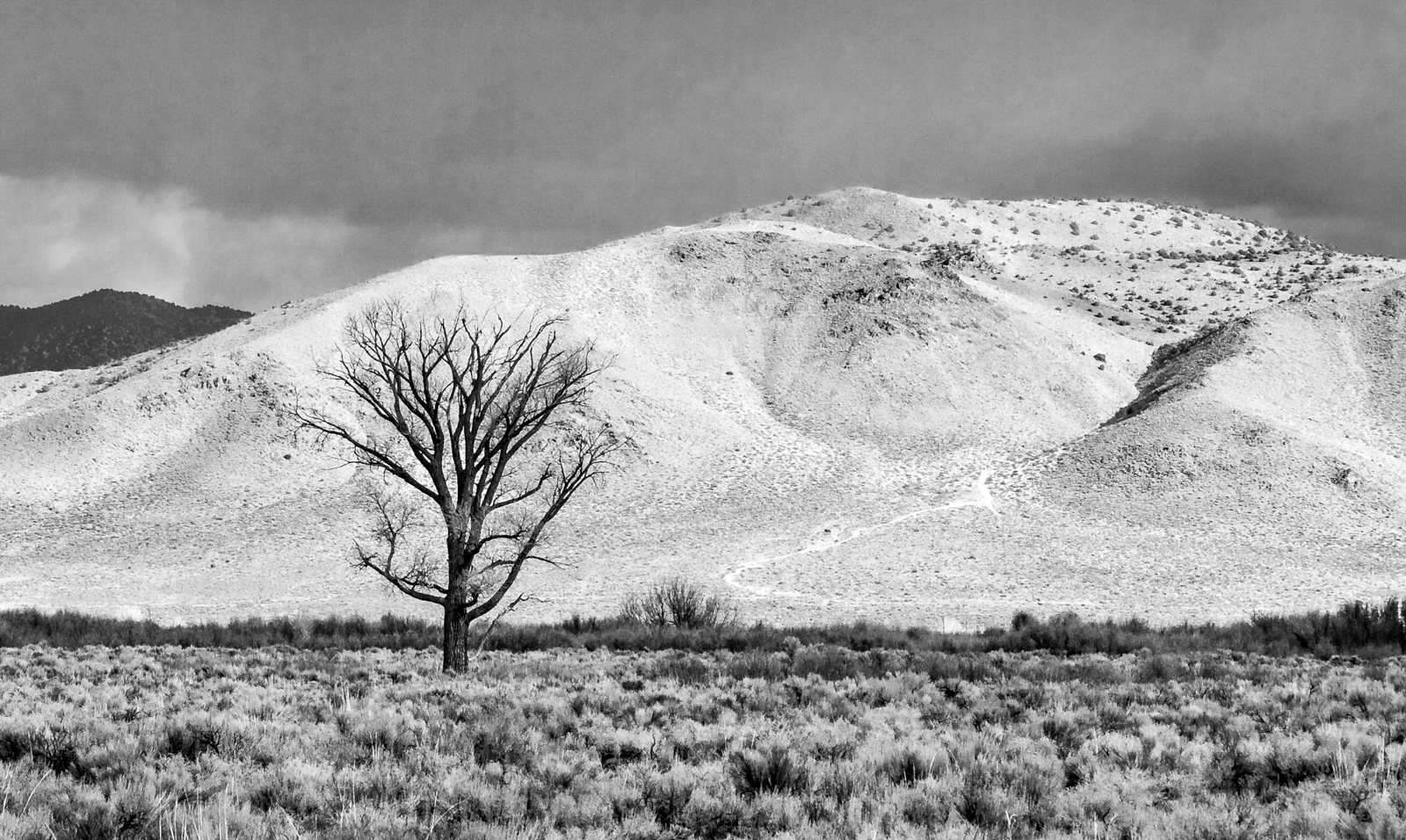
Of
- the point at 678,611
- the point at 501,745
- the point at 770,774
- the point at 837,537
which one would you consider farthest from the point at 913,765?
the point at 837,537

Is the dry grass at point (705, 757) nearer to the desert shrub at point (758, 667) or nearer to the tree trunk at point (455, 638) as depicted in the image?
the desert shrub at point (758, 667)

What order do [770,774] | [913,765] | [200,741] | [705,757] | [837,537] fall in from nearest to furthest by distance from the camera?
[770,774], [913,765], [705,757], [200,741], [837,537]

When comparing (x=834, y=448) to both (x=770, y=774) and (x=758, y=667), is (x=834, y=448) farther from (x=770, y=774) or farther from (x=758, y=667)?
(x=770, y=774)

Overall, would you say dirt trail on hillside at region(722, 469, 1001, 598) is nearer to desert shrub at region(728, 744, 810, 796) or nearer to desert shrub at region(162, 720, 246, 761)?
desert shrub at region(162, 720, 246, 761)

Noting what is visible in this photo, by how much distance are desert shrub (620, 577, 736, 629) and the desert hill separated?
2163mm

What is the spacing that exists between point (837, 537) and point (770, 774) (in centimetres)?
3232

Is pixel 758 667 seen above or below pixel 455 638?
below

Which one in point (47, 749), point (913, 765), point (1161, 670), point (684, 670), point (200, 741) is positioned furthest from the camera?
point (684, 670)

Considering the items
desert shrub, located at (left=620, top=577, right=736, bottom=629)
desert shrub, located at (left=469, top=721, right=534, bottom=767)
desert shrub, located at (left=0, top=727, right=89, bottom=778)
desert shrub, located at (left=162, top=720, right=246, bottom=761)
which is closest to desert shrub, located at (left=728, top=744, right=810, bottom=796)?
desert shrub, located at (left=469, top=721, right=534, bottom=767)

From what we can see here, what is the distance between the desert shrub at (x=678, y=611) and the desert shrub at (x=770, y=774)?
59.1 feet

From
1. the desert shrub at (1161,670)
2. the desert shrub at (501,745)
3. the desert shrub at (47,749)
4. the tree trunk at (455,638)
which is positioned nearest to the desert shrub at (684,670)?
the tree trunk at (455,638)

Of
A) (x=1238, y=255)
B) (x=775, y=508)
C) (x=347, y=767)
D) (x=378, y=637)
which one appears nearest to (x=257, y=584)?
(x=378, y=637)

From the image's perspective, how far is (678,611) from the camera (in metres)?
27.8

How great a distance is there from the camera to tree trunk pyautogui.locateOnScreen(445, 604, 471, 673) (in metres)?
17.5
